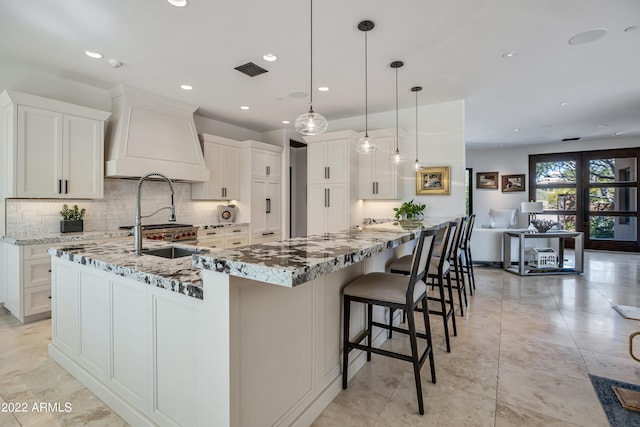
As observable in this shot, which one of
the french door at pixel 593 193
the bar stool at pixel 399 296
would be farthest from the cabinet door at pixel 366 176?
the french door at pixel 593 193

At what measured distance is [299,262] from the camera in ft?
3.78

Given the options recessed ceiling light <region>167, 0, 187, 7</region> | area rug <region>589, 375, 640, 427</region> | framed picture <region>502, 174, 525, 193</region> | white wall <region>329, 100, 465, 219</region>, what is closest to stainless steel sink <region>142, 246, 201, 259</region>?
recessed ceiling light <region>167, 0, 187, 7</region>

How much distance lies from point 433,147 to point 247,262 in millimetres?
4707

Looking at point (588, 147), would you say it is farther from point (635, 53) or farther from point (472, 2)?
point (472, 2)

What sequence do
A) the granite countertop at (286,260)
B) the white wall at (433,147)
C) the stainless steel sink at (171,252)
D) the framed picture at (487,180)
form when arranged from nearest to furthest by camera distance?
1. the granite countertop at (286,260)
2. the stainless steel sink at (171,252)
3. the white wall at (433,147)
4. the framed picture at (487,180)

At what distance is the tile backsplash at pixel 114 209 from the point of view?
3584 millimetres

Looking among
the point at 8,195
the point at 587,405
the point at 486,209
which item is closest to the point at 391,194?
the point at 587,405

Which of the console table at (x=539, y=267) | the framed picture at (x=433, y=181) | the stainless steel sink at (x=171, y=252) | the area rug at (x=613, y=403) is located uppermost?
the framed picture at (x=433, y=181)

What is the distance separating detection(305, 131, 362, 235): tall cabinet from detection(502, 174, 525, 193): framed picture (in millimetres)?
5920

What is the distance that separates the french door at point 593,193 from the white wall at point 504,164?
0.55 ft

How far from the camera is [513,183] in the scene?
354 inches

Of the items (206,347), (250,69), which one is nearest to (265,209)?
(250,69)

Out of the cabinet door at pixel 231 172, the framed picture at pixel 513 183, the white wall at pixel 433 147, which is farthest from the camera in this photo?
the framed picture at pixel 513 183

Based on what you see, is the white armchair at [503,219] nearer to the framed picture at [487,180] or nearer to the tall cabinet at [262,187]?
the framed picture at [487,180]
